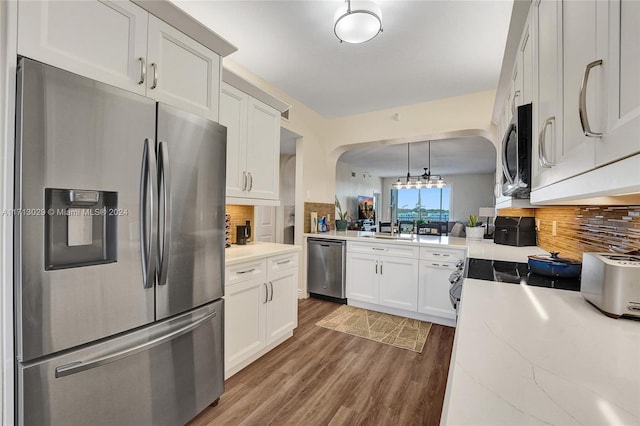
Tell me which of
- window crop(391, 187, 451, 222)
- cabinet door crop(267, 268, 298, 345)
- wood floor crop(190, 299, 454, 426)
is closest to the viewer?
wood floor crop(190, 299, 454, 426)

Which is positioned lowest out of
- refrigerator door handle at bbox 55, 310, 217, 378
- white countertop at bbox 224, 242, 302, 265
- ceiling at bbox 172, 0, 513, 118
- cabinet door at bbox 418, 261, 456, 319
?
cabinet door at bbox 418, 261, 456, 319

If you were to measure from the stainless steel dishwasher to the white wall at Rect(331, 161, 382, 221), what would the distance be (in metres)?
3.97

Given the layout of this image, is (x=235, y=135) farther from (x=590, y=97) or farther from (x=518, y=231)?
(x=518, y=231)

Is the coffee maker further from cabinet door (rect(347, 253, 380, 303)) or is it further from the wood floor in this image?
cabinet door (rect(347, 253, 380, 303))

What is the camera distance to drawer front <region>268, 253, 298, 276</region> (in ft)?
7.81

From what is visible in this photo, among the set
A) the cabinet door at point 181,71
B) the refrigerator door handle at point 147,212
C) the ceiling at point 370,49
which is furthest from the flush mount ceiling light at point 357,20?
the refrigerator door handle at point 147,212

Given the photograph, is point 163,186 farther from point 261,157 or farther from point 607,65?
point 607,65

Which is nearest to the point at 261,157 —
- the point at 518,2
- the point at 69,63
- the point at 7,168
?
the point at 69,63

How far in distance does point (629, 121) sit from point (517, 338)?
0.59 metres

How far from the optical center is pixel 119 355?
1223 millimetres

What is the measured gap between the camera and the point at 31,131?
0.98m

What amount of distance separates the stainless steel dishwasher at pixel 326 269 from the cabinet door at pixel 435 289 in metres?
0.97

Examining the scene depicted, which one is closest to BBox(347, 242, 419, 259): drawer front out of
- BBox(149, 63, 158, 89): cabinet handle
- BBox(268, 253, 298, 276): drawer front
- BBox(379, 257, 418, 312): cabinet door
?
BBox(379, 257, 418, 312): cabinet door

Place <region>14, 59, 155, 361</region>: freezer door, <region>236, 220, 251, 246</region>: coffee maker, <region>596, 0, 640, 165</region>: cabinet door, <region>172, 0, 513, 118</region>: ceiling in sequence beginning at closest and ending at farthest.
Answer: <region>596, 0, 640, 165</region>: cabinet door → <region>14, 59, 155, 361</region>: freezer door → <region>172, 0, 513, 118</region>: ceiling → <region>236, 220, 251, 246</region>: coffee maker
